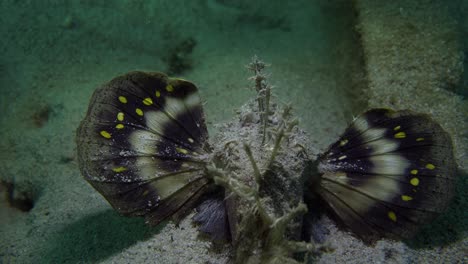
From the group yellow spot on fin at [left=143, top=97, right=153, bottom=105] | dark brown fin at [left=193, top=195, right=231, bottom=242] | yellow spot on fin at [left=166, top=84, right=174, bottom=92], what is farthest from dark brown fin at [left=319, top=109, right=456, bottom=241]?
yellow spot on fin at [left=143, top=97, right=153, bottom=105]

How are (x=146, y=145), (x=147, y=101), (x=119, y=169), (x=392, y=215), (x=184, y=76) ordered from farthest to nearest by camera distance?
(x=184, y=76)
(x=147, y=101)
(x=146, y=145)
(x=119, y=169)
(x=392, y=215)

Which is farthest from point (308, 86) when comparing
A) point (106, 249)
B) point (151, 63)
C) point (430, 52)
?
point (106, 249)

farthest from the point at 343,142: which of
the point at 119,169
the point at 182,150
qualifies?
the point at 119,169

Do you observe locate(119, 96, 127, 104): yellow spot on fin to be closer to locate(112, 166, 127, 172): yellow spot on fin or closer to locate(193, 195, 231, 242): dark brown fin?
locate(112, 166, 127, 172): yellow spot on fin

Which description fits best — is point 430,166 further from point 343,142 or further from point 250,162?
point 250,162

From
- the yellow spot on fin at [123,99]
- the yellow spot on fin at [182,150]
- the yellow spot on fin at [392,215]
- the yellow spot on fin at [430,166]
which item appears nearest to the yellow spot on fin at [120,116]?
the yellow spot on fin at [123,99]
